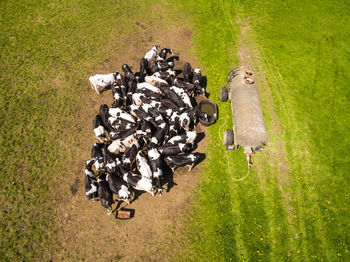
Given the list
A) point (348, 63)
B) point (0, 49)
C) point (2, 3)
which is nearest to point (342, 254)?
point (348, 63)

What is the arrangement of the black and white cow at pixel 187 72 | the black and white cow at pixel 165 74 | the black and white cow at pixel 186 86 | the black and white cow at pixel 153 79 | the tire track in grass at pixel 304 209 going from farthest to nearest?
the black and white cow at pixel 187 72 < the black and white cow at pixel 165 74 < the black and white cow at pixel 153 79 < the black and white cow at pixel 186 86 < the tire track in grass at pixel 304 209

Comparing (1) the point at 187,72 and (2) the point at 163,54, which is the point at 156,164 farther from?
(2) the point at 163,54

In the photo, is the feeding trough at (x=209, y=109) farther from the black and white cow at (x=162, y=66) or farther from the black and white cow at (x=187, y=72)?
the black and white cow at (x=162, y=66)

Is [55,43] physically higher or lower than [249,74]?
higher

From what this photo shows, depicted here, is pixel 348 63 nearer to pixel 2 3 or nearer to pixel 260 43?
pixel 260 43

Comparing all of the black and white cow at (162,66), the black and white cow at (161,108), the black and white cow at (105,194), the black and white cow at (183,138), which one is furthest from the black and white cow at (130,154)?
the black and white cow at (162,66)

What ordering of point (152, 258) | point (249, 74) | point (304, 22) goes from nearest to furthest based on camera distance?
point (152, 258), point (249, 74), point (304, 22)
